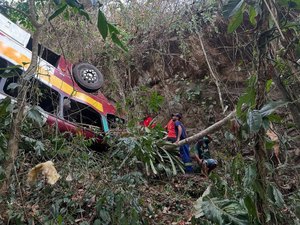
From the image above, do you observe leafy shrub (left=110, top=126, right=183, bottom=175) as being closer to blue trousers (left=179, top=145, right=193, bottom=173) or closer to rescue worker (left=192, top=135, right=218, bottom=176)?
blue trousers (left=179, top=145, right=193, bottom=173)

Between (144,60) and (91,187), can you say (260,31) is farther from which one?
(144,60)

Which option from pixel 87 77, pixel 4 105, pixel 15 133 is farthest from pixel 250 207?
pixel 87 77

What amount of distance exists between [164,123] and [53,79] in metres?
3.08

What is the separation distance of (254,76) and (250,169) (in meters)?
0.51

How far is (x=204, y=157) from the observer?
5844 mm

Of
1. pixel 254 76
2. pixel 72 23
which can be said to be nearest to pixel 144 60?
pixel 72 23

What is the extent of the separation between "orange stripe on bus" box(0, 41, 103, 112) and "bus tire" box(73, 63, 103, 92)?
1.03 feet

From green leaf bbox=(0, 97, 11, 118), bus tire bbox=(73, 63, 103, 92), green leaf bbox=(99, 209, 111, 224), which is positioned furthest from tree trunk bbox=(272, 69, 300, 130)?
bus tire bbox=(73, 63, 103, 92)

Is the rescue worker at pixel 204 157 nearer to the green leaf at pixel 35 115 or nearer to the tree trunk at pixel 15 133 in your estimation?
the green leaf at pixel 35 115

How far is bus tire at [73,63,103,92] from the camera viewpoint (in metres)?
6.84

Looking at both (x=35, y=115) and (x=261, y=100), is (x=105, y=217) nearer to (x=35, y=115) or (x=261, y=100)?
(x=35, y=115)

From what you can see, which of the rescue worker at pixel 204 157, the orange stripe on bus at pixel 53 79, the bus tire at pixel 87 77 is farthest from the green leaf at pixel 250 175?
the bus tire at pixel 87 77

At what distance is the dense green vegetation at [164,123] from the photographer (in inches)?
77.9

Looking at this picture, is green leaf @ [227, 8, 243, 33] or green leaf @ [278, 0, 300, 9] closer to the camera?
green leaf @ [278, 0, 300, 9]
